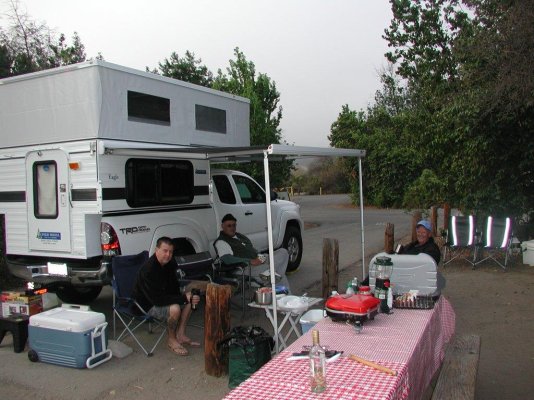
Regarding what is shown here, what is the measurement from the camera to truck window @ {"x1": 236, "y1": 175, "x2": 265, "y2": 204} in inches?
314

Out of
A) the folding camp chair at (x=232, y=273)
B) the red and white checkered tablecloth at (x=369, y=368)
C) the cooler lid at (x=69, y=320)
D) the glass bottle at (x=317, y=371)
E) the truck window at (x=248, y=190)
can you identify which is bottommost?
the cooler lid at (x=69, y=320)

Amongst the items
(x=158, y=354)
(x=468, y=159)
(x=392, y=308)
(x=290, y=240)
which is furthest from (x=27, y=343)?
(x=468, y=159)

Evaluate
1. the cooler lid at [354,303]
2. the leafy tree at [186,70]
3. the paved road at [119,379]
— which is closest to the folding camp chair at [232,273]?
the paved road at [119,379]

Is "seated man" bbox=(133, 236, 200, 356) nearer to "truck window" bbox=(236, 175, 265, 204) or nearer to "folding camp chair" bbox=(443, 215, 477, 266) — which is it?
"truck window" bbox=(236, 175, 265, 204)

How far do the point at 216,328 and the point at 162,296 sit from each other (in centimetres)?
83

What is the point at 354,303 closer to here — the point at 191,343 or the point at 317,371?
the point at 317,371

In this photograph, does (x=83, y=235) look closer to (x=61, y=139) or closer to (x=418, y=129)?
(x=61, y=139)

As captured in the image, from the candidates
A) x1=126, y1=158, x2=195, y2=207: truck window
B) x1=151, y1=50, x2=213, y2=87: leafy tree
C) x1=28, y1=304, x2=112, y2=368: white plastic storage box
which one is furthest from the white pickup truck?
x1=151, y1=50, x2=213, y2=87: leafy tree

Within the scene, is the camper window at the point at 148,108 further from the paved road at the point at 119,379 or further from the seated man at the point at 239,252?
the paved road at the point at 119,379

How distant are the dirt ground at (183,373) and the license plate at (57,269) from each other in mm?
888

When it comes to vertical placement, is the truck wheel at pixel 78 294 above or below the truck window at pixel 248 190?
below

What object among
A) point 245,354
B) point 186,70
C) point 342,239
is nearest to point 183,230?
point 245,354

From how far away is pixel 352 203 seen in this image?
27.3m

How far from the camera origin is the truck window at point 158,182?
5.72m
